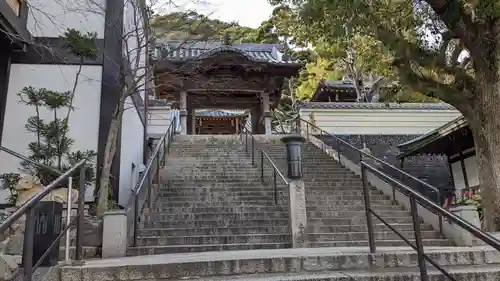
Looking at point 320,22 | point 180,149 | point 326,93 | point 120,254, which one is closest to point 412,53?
point 320,22

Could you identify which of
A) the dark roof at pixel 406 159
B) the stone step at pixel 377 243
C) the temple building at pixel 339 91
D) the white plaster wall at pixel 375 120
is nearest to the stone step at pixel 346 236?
the stone step at pixel 377 243

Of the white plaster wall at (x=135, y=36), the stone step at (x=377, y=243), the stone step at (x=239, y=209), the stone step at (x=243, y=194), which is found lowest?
the stone step at (x=377, y=243)

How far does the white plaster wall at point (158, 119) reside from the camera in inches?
614

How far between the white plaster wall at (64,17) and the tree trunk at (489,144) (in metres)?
6.91

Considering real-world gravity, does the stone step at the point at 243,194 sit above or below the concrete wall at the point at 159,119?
below

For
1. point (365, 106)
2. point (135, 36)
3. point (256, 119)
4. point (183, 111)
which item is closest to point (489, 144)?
point (135, 36)

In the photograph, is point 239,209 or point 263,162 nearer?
point 239,209

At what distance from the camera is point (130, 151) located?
32.5 feet

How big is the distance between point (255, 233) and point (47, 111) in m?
4.50

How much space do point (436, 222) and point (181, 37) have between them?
5.96 meters

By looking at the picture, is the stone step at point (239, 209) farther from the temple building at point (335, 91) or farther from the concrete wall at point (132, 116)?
A: the temple building at point (335, 91)

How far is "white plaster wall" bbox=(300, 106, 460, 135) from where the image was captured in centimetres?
1612

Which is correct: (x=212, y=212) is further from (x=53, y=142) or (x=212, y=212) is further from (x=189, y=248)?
(x=53, y=142)

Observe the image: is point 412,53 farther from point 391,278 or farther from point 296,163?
point 391,278
